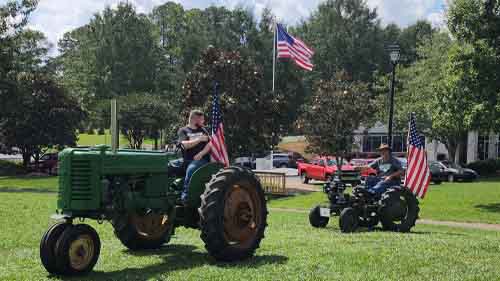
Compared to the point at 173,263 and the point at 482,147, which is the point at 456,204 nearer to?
the point at 173,263

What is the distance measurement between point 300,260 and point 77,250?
2.91m

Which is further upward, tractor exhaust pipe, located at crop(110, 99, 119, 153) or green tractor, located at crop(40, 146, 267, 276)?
tractor exhaust pipe, located at crop(110, 99, 119, 153)

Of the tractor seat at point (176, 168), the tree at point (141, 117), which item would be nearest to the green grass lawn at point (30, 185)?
the tree at point (141, 117)

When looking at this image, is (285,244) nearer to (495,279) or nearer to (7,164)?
(495,279)

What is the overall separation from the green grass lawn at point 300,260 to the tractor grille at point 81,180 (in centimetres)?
98

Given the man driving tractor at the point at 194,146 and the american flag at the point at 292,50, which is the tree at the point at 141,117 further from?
the man driving tractor at the point at 194,146

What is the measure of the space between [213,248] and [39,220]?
23.8 ft

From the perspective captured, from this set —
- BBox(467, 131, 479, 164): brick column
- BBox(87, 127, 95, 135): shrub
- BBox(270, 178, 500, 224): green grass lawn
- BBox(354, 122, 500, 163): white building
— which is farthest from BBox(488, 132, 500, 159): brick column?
BBox(87, 127, 95, 135): shrub

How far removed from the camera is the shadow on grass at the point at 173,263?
746 cm

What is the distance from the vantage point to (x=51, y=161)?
1684 inches

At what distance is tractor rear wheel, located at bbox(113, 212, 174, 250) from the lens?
907cm

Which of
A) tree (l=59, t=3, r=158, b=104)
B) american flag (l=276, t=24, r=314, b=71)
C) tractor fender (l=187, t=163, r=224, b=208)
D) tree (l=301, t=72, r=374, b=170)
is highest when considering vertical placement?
tree (l=59, t=3, r=158, b=104)

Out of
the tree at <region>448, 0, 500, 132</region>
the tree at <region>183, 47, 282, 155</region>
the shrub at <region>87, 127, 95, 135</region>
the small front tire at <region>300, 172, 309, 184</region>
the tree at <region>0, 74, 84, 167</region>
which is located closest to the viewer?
the tree at <region>448, 0, 500, 132</region>

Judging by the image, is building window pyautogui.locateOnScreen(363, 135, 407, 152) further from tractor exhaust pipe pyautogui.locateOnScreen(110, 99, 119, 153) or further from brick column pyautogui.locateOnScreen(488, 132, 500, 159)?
tractor exhaust pipe pyautogui.locateOnScreen(110, 99, 119, 153)
